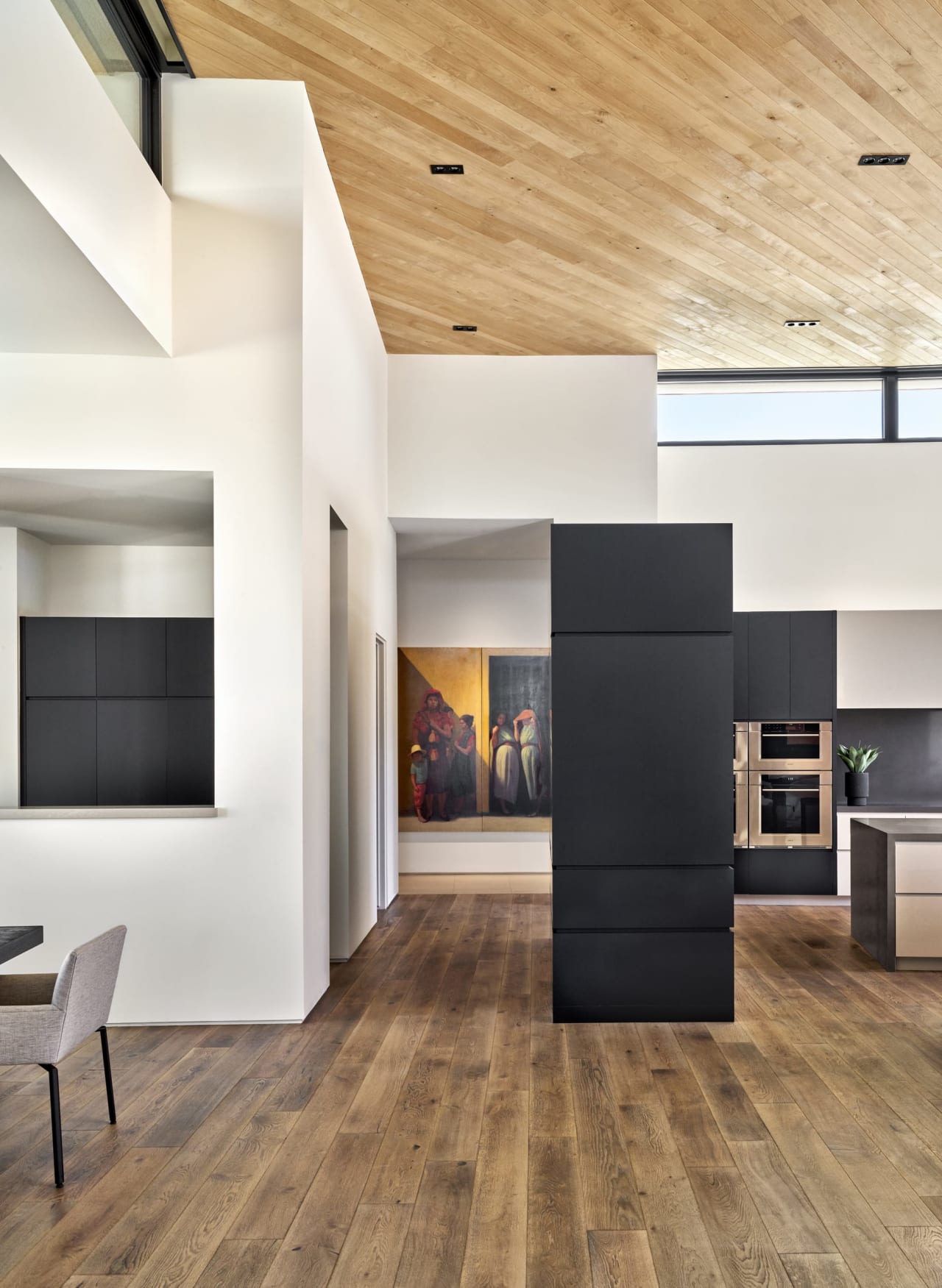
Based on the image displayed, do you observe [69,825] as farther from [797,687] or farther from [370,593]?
[797,687]

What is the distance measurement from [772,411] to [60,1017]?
7.73 metres

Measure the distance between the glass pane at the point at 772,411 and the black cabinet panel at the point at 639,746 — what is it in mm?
4328

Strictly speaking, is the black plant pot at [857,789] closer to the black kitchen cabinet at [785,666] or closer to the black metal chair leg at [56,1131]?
Result: the black kitchen cabinet at [785,666]

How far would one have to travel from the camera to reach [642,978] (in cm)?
515

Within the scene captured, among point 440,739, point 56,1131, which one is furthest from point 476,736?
point 56,1131

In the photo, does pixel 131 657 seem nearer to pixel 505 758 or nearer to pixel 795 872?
pixel 505 758

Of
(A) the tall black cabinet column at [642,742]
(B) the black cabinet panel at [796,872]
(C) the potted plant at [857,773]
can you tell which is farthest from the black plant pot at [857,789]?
(A) the tall black cabinet column at [642,742]

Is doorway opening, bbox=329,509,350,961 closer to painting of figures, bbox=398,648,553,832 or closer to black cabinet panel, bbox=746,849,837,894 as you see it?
painting of figures, bbox=398,648,553,832

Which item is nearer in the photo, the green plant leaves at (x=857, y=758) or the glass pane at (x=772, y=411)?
the green plant leaves at (x=857, y=758)

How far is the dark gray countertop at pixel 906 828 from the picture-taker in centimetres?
612

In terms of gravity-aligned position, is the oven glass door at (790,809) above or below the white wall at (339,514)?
below

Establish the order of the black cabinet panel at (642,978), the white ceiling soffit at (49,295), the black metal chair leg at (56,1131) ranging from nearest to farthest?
1. the black metal chair leg at (56,1131)
2. the white ceiling soffit at (49,295)
3. the black cabinet panel at (642,978)

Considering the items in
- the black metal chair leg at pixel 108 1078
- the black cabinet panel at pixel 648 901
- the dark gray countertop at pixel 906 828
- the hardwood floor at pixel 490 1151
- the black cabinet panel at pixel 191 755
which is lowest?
the hardwood floor at pixel 490 1151

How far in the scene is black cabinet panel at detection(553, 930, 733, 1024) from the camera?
5.13 metres
